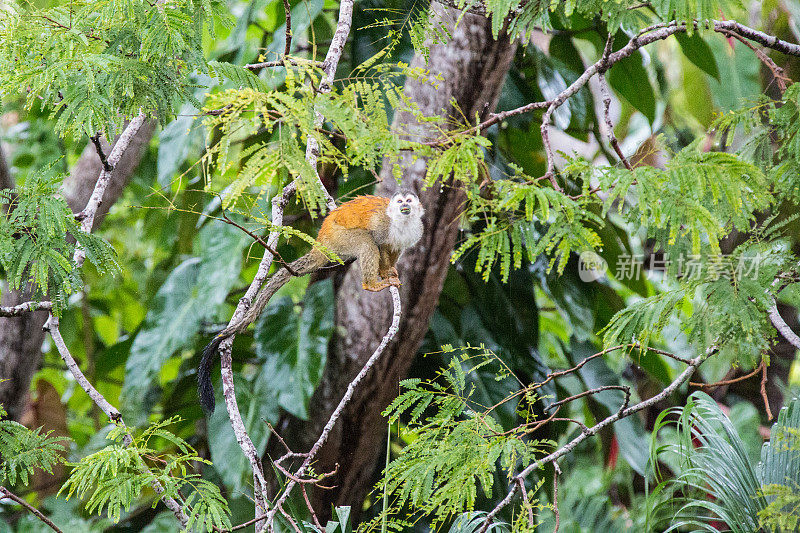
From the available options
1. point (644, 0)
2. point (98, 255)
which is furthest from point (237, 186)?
point (644, 0)

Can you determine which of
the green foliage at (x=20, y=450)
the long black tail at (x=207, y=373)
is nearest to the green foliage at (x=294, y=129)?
the long black tail at (x=207, y=373)

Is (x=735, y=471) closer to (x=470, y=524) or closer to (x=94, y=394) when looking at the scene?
(x=470, y=524)

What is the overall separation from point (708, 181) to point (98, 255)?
1.28 m

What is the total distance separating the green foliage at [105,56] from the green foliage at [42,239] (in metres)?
0.16

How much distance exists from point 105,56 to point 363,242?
2.29ft

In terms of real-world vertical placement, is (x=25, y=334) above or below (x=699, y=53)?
below

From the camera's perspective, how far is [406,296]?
7.41 ft

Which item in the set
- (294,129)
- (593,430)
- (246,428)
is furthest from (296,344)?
(294,129)

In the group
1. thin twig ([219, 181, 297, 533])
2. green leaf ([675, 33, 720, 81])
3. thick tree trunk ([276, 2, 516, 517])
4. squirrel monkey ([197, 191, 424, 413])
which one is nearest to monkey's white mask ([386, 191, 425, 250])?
squirrel monkey ([197, 191, 424, 413])

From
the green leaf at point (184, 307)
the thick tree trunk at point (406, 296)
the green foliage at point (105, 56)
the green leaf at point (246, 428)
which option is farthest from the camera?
the green leaf at point (184, 307)

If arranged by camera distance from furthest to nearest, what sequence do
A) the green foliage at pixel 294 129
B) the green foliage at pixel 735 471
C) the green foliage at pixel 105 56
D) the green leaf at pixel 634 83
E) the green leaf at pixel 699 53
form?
the green leaf at pixel 634 83, the green leaf at pixel 699 53, the green foliage at pixel 735 471, the green foliage at pixel 105 56, the green foliage at pixel 294 129

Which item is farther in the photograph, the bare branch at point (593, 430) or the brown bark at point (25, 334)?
the brown bark at point (25, 334)

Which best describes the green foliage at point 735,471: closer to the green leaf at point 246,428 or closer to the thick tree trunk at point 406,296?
the thick tree trunk at point 406,296

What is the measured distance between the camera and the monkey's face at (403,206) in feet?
5.44
